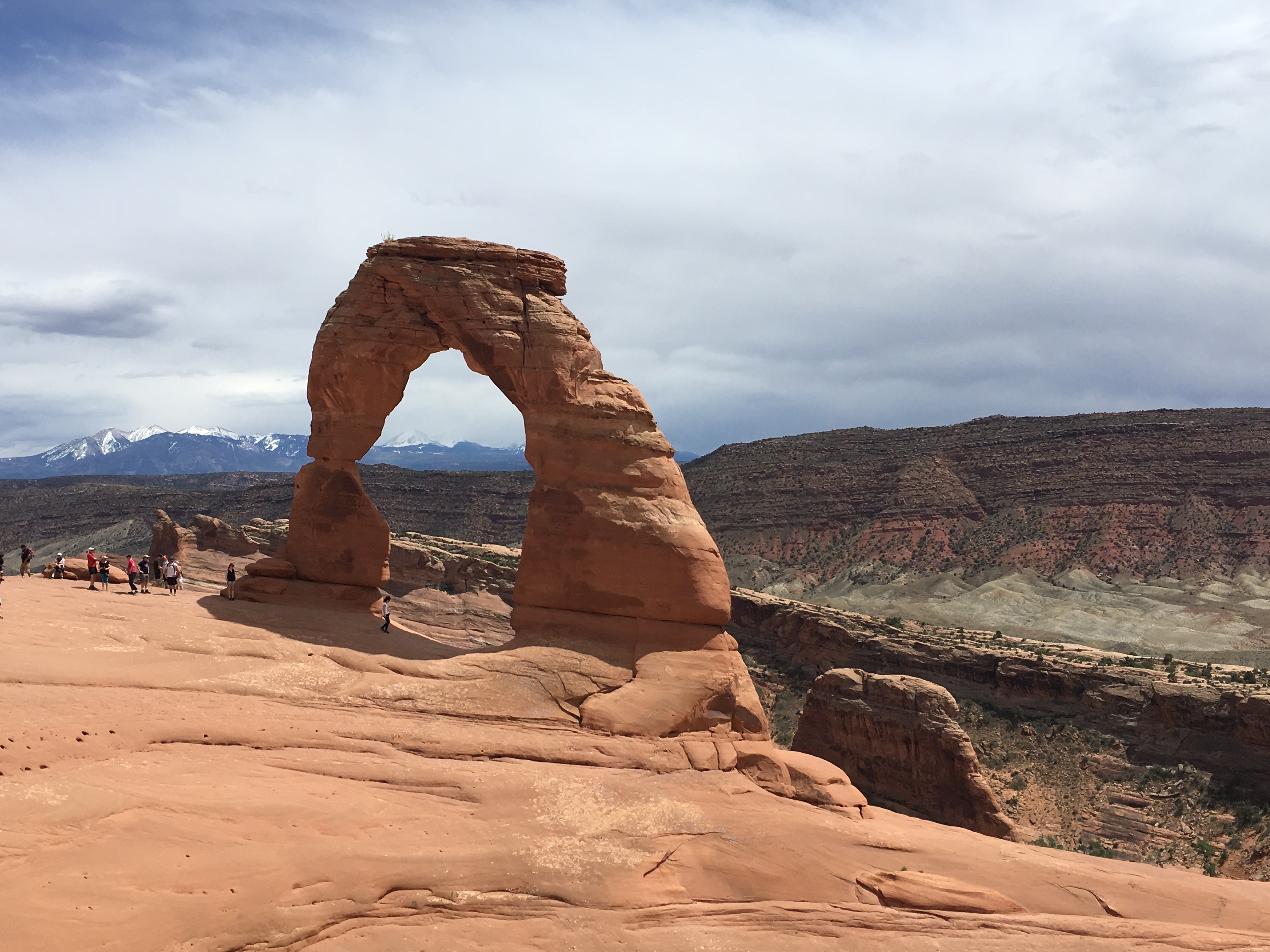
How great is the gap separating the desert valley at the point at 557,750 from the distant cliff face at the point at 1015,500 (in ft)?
150

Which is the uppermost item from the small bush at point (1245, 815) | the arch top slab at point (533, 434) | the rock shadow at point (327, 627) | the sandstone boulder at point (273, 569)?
the arch top slab at point (533, 434)

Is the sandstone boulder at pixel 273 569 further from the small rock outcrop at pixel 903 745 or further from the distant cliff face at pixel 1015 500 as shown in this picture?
the distant cliff face at pixel 1015 500

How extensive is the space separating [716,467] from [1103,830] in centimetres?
8304

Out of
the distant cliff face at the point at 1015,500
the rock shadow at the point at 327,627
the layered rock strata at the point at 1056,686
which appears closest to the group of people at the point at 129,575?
the rock shadow at the point at 327,627

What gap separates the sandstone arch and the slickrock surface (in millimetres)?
1218

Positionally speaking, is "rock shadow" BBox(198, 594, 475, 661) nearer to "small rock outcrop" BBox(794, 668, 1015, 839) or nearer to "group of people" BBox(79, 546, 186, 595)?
"group of people" BBox(79, 546, 186, 595)

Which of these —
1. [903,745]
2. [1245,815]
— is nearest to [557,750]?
[903,745]

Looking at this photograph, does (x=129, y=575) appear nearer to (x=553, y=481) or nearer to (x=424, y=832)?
(x=553, y=481)

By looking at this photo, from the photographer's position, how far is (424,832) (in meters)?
13.6

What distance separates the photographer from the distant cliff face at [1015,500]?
281 feet

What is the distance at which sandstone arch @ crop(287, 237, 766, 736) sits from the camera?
68.2 ft

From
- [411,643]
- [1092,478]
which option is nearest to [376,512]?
[411,643]

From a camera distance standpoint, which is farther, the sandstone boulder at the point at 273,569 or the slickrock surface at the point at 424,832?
the sandstone boulder at the point at 273,569

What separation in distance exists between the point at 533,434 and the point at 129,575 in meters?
12.9
